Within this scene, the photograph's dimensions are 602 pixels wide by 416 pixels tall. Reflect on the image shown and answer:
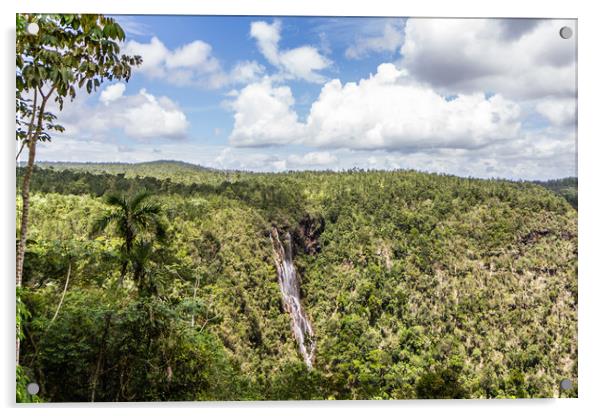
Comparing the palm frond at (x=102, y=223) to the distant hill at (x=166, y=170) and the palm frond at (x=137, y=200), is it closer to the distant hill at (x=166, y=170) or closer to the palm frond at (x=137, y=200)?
the palm frond at (x=137, y=200)

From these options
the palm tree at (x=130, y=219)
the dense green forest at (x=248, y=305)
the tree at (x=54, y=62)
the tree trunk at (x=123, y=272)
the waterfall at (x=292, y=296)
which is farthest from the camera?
the waterfall at (x=292, y=296)

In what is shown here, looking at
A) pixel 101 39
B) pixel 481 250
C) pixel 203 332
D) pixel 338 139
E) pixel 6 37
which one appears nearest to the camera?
pixel 101 39

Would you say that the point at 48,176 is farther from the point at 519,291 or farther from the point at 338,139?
the point at 519,291

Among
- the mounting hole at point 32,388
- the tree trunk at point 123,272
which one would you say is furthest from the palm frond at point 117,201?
the mounting hole at point 32,388

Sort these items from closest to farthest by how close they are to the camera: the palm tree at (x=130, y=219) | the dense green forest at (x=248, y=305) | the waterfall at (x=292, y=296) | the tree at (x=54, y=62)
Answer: the tree at (x=54, y=62) → the dense green forest at (x=248, y=305) → the palm tree at (x=130, y=219) → the waterfall at (x=292, y=296)

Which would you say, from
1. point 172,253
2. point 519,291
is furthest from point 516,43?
point 172,253

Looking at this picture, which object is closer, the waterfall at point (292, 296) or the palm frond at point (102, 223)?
the palm frond at point (102, 223)
